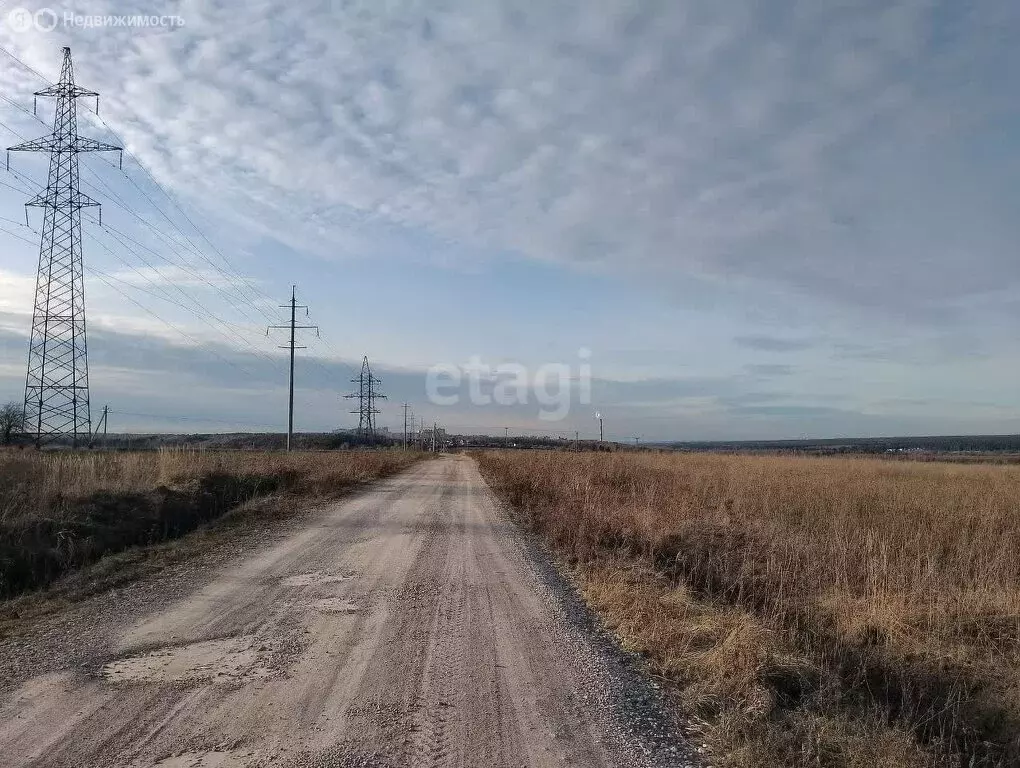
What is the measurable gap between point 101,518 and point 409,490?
1228 cm

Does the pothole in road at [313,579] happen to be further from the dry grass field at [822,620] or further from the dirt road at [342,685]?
the dry grass field at [822,620]

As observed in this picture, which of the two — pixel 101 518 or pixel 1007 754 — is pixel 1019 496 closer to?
pixel 1007 754

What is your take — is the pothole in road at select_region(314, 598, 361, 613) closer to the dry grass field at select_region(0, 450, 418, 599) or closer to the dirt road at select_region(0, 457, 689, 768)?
A: the dirt road at select_region(0, 457, 689, 768)

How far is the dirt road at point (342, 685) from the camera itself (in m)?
4.05

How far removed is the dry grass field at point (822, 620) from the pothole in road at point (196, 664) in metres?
3.26

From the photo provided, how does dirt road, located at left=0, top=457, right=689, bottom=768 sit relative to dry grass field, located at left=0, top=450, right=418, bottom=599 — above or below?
below

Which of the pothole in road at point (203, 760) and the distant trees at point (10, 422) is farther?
the distant trees at point (10, 422)

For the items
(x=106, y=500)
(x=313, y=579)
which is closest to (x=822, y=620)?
(x=313, y=579)

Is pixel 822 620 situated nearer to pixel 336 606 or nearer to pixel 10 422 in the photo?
pixel 336 606

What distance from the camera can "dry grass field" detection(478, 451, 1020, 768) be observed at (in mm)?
4582

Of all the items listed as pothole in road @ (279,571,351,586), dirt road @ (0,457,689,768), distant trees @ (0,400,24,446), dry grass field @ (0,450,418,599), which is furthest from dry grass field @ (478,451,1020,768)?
distant trees @ (0,400,24,446)

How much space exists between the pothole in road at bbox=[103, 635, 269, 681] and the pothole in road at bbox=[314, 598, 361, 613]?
1.30 meters

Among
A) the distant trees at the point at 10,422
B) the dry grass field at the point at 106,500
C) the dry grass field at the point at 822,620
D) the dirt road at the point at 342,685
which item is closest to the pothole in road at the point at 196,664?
the dirt road at the point at 342,685

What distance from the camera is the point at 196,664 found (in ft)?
18.0
